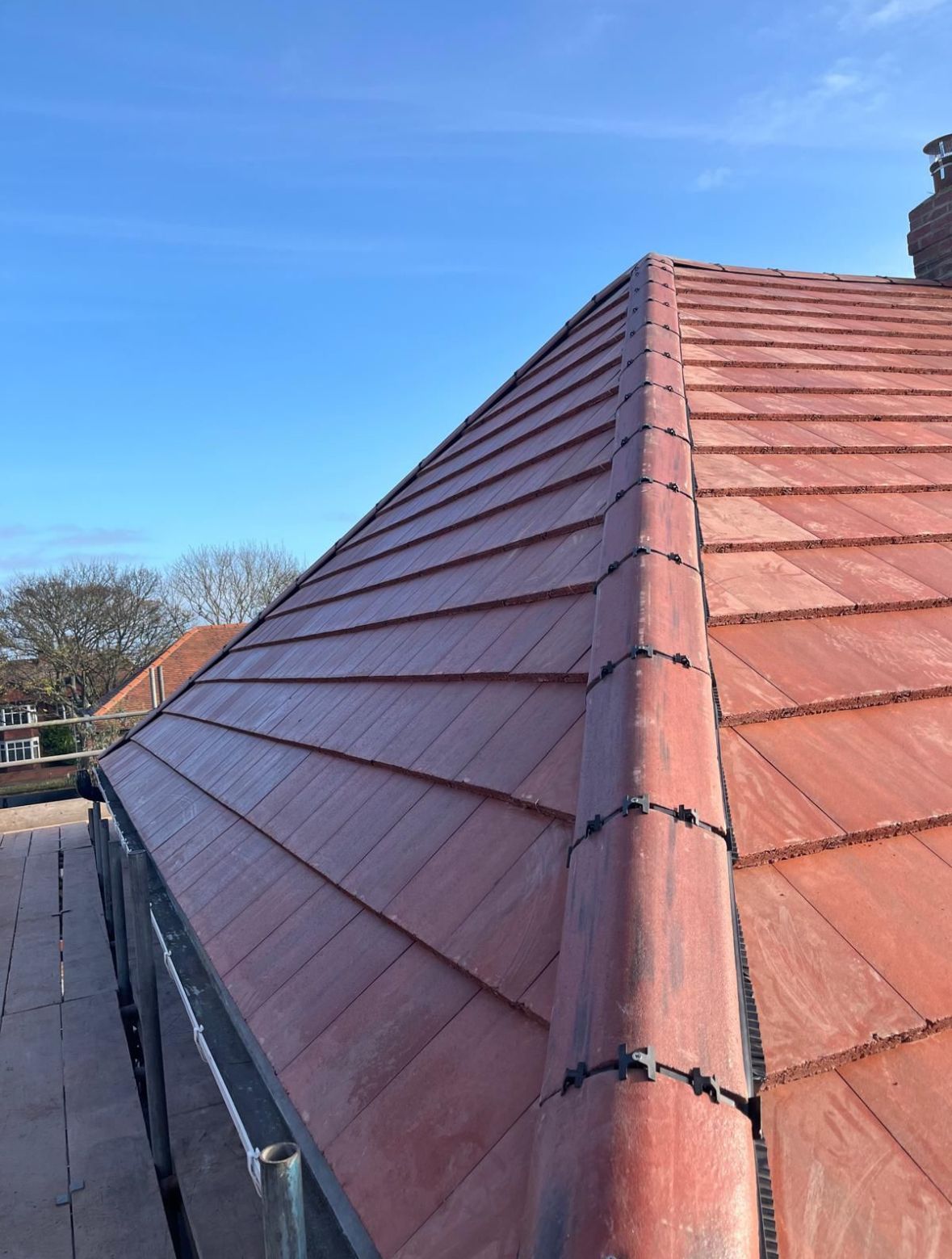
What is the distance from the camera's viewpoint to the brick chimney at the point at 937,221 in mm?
7387

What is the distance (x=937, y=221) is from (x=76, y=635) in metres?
31.7

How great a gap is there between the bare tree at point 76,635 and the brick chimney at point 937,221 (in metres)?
31.2

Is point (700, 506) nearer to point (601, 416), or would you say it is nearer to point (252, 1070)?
point (601, 416)

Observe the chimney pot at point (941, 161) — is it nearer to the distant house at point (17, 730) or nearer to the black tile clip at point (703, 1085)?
the black tile clip at point (703, 1085)

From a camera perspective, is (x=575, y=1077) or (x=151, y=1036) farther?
(x=151, y=1036)

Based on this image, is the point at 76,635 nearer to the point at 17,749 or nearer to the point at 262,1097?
the point at 17,749

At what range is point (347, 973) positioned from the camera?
2.08m

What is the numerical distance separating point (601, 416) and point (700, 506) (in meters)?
Answer: 0.98

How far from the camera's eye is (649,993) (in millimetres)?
1223

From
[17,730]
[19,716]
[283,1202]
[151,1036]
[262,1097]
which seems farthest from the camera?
[19,716]

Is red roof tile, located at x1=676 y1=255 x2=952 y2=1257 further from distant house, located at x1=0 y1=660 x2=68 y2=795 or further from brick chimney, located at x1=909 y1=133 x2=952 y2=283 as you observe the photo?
distant house, located at x1=0 y1=660 x2=68 y2=795

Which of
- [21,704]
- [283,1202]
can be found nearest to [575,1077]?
[283,1202]

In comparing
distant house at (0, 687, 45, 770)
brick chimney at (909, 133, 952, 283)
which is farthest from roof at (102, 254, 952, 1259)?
distant house at (0, 687, 45, 770)

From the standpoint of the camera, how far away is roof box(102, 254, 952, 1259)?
1.19m
